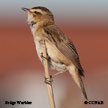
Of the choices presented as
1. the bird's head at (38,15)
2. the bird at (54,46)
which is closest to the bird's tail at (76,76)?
the bird at (54,46)

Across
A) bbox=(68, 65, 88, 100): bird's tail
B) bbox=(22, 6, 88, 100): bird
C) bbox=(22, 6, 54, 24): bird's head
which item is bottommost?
bbox=(68, 65, 88, 100): bird's tail

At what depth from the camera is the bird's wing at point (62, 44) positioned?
2.51m

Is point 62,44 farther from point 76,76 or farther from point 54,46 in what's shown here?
point 76,76

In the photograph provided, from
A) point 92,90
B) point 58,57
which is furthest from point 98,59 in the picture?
point 58,57

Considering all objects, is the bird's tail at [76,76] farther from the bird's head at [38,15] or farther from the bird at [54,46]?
the bird's head at [38,15]

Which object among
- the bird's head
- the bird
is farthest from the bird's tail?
the bird's head

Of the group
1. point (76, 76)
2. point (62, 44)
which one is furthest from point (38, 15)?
point (76, 76)

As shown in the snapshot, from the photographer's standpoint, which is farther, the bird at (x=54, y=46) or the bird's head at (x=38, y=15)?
the bird's head at (x=38, y=15)

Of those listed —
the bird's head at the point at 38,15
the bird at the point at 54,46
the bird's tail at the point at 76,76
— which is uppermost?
the bird's head at the point at 38,15

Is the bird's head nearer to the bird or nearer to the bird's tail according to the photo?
the bird

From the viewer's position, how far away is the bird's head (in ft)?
8.52

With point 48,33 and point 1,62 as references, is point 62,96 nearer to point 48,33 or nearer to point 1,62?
point 1,62

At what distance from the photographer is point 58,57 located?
2.52 m

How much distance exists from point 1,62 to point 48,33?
2.03 metres
